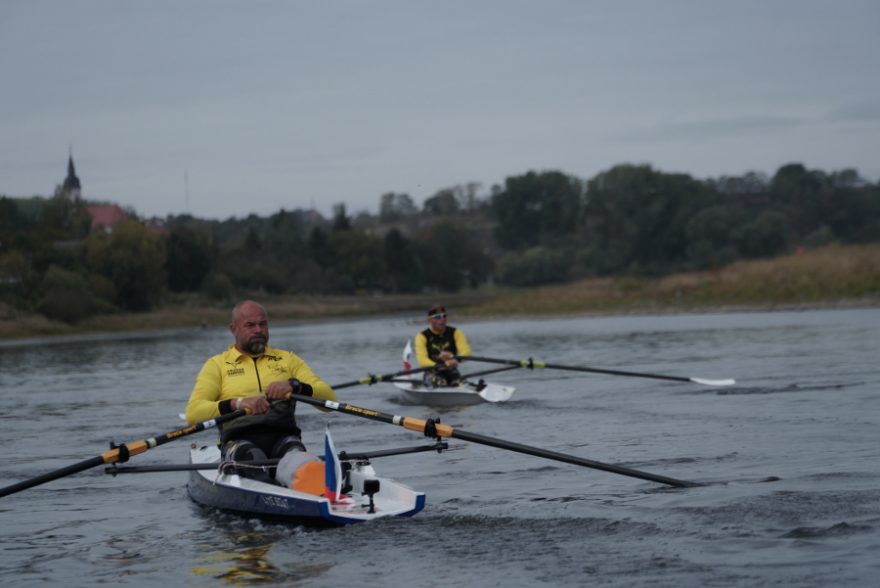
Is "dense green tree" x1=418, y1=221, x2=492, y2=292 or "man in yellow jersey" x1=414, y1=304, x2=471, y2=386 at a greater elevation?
"dense green tree" x1=418, y1=221, x2=492, y2=292

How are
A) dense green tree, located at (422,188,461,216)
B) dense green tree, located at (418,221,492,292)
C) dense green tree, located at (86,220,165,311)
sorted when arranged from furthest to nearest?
dense green tree, located at (422,188,461,216) → dense green tree, located at (418,221,492,292) → dense green tree, located at (86,220,165,311)

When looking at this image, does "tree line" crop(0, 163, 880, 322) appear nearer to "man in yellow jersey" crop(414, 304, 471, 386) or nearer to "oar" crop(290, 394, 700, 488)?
"man in yellow jersey" crop(414, 304, 471, 386)

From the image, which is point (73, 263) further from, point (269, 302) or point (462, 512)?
point (462, 512)

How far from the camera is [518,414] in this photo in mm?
18047

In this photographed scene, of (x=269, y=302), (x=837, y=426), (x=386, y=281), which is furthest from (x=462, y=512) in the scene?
(x=386, y=281)

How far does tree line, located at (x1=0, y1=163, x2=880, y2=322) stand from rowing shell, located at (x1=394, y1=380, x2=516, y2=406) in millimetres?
42912

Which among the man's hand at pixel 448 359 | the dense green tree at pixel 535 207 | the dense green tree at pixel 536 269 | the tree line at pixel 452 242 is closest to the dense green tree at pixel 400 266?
the tree line at pixel 452 242

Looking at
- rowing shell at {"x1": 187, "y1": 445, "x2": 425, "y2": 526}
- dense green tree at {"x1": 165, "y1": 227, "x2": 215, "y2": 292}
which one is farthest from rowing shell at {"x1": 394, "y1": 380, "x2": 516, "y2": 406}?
dense green tree at {"x1": 165, "y1": 227, "x2": 215, "y2": 292}

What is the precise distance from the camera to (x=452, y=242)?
106m

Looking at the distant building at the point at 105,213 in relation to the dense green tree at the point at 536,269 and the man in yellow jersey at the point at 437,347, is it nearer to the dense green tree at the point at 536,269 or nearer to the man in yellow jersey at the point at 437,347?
the dense green tree at the point at 536,269

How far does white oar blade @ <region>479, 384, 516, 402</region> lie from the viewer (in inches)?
754

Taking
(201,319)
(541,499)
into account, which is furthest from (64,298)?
(541,499)

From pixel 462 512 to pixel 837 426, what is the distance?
631 cm

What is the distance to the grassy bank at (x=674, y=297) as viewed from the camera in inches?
2100
